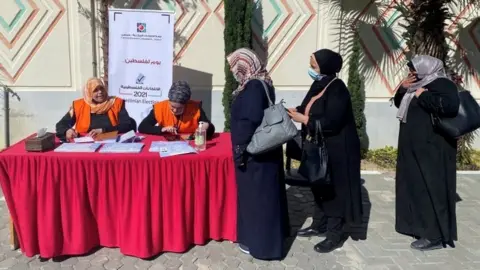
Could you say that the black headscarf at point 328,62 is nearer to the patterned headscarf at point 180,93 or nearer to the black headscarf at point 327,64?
the black headscarf at point 327,64

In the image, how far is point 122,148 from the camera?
12.4 feet

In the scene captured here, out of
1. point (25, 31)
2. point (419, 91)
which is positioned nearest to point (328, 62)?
point (419, 91)

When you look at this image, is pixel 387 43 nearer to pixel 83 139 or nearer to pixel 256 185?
pixel 256 185

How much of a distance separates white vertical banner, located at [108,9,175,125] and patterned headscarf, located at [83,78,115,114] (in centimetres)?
154

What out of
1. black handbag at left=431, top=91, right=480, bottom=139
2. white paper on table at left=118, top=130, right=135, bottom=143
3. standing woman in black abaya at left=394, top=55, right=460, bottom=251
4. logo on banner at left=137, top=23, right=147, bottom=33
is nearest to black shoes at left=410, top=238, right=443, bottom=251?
standing woman in black abaya at left=394, top=55, right=460, bottom=251

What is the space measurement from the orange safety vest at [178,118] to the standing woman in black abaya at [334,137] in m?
1.06

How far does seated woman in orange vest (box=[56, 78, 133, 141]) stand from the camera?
4291mm

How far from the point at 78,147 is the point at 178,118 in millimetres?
993

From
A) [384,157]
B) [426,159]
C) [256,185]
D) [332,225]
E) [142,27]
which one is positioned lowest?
[332,225]

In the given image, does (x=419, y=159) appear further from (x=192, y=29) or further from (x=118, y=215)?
(x=192, y=29)

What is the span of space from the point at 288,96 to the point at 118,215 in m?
4.10

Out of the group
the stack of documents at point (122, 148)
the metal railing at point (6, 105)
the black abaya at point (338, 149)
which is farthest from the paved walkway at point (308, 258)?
the metal railing at point (6, 105)

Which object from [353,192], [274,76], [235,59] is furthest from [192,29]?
[353,192]

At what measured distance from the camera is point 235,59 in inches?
138
